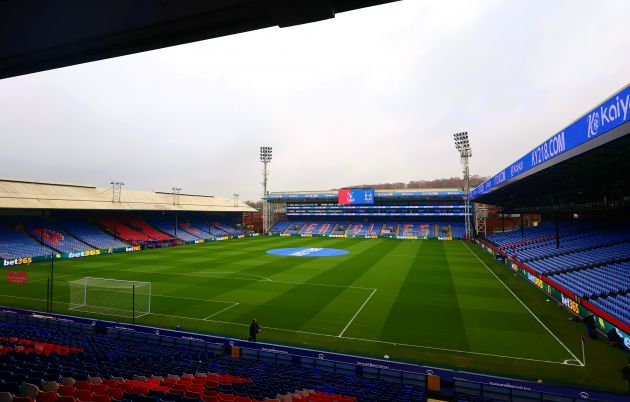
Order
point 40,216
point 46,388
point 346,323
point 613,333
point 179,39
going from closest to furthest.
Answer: point 179,39, point 46,388, point 613,333, point 346,323, point 40,216

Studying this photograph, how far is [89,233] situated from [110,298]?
117 ft

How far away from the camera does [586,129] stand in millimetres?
12695

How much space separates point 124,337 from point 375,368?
38.7 ft

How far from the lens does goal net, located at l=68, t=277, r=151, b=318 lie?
21.7 m

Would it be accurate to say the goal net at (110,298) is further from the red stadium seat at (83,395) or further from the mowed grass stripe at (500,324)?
the mowed grass stripe at (500,324)

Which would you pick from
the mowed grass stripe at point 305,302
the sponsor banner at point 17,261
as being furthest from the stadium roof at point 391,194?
the sponsor banner at point 17,261

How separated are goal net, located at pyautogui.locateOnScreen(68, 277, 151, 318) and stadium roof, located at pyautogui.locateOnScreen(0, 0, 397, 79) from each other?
18826 mm

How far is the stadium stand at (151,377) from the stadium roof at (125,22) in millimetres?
5579

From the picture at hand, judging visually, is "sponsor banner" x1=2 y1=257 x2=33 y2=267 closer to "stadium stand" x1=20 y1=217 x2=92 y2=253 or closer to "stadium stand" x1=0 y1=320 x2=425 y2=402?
"stadium stand" x1=20 y1=217 x2=92 y2=253

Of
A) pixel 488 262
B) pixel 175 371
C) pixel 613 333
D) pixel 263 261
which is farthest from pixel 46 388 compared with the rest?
pixel 488 262

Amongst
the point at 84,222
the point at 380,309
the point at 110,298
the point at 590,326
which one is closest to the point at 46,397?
the point at 380,309

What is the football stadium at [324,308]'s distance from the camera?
877 cm

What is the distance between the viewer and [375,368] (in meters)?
12.7

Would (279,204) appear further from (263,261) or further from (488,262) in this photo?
(488,262)
